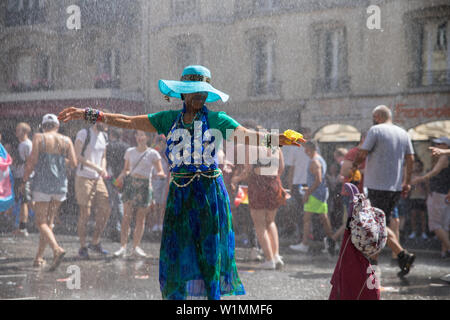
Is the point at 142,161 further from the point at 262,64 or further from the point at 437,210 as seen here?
the point at 262,64

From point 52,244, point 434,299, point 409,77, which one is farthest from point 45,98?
point 434,299

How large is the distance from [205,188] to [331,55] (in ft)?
42.0

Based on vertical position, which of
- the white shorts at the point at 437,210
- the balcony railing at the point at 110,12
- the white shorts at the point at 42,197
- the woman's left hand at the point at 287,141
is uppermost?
the balcony railing at the point at 110,12

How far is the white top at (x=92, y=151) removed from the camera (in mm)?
7090

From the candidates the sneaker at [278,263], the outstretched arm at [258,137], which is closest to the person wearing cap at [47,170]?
the sneaker at [278,263]

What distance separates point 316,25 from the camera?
613 inches

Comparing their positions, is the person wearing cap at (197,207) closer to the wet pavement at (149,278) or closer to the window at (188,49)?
the wet pavement at (149,278)

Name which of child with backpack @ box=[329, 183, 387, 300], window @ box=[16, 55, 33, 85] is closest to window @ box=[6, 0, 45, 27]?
window @ box=[16, 55, 33, 85]

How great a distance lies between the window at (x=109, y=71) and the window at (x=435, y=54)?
838 cm

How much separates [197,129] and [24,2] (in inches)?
552

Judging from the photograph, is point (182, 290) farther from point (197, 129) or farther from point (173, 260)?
point (197, 129)

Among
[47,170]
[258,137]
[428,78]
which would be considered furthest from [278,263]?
[428,78]

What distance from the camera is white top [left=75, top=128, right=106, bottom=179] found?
7090 millimetres

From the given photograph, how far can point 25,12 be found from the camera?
1595 centimetres
